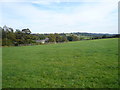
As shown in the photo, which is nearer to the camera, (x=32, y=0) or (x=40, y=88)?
(x=40, y=88)

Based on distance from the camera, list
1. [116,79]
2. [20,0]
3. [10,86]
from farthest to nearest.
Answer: [20,0], [116,79], [10,86]

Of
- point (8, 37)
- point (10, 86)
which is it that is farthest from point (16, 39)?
point (10, 86)

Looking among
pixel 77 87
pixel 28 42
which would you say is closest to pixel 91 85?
pixel 77 87

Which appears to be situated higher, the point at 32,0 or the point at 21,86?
the point at 32,0

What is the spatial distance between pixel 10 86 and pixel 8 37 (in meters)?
45.5

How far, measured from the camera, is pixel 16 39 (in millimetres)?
44438

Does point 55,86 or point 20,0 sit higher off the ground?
point 20,0

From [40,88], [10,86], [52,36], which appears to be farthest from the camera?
[52,36]

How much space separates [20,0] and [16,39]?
43187 millimetres

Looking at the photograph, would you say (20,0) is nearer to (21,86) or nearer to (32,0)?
(32,0)

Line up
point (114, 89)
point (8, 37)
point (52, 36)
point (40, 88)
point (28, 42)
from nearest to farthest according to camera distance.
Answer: point (114, 89) < point (40, 88) < point (8, 37) < point (28, 42) < point (52, 36)

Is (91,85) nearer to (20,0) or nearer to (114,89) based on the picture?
(114,89)

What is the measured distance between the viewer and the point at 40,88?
331cm

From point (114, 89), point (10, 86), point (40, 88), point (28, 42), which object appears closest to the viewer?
point (114, 89)
